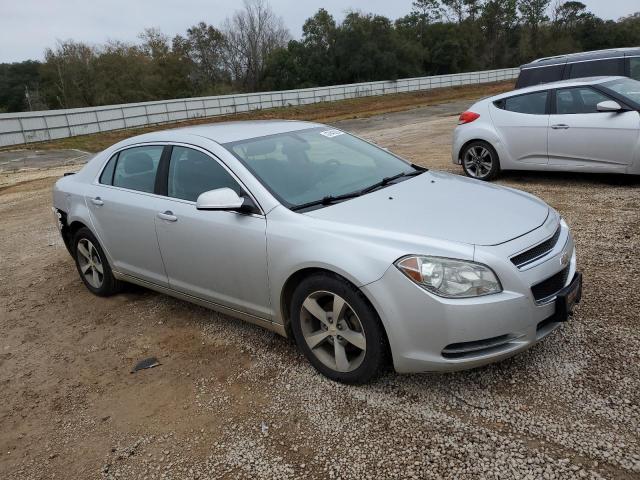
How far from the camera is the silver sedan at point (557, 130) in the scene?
681 cm

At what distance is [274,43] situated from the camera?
61.5 m

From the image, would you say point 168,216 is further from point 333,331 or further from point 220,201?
point 333,331

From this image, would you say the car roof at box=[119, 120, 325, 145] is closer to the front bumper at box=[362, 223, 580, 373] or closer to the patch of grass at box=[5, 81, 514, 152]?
the front bumper at box=[362, 223, 580, 373]

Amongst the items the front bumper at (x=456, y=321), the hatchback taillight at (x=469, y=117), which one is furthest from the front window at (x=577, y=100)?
the front bumper at (x=456, y=321)

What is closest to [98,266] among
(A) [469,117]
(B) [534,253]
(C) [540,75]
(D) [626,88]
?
(B) [534,253]

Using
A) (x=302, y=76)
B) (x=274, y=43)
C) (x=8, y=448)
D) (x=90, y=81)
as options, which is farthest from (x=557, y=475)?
(x=274, y=43)

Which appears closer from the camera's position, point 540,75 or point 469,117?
point 469,117

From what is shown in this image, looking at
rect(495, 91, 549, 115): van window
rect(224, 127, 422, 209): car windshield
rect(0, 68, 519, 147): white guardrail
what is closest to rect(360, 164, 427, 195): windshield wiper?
rect(224, 127, 422, 209): car windshield

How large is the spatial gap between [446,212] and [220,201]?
1.40m

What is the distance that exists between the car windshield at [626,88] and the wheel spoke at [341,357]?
5881mm

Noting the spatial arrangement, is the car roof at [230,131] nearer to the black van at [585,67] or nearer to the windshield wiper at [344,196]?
the windshield wiper at [344,196]

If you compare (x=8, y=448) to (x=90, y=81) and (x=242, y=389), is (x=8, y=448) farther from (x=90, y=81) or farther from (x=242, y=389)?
(x=90, y=81)

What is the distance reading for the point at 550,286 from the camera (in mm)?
2959

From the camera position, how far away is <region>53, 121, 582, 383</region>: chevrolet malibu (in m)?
A: 2.76
